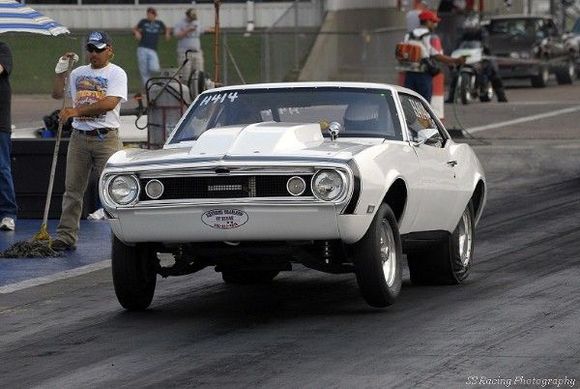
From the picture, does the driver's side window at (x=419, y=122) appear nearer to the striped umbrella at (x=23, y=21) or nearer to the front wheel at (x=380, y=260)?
the front wheel at (x=380, y=260)

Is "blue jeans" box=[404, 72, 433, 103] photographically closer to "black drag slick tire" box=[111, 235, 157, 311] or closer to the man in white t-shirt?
the man in white t-shirt

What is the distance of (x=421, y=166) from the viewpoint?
37.2 feet

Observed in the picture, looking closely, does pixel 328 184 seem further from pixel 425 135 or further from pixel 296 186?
pixel 425 135

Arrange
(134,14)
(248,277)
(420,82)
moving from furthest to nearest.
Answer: (134,14) → (420,82) → (248,277)

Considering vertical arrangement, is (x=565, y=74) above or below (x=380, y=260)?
below

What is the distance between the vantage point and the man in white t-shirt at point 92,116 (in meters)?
13.9

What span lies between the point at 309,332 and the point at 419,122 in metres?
2.73

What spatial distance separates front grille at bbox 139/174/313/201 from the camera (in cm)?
1010

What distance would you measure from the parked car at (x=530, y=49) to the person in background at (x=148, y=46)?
1170 cm

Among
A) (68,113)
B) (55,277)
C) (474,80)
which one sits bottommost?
(474,80)

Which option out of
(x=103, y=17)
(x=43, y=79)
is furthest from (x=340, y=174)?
(x=103, y=17)

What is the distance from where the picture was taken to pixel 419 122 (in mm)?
12109

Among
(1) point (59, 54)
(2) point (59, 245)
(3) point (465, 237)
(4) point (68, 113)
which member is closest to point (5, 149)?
(2) point (59, 245)

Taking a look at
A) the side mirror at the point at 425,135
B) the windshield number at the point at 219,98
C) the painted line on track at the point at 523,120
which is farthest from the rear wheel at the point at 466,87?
the side mirror at the point at 425,135
